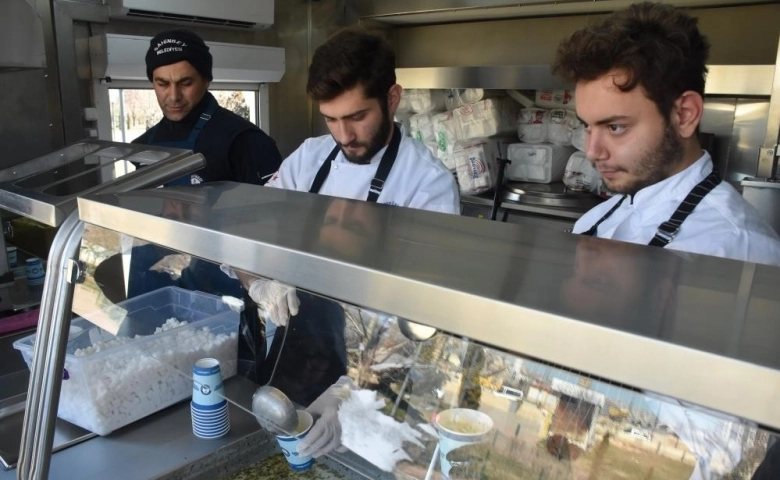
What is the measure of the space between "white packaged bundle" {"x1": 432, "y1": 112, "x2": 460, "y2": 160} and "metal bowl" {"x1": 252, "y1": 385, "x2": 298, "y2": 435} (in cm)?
235

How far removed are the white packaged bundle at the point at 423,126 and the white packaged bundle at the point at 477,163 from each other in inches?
8.9

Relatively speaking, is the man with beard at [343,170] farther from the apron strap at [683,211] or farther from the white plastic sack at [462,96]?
the white plastic sack at [462,96]

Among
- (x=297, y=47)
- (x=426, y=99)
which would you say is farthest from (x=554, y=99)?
(x=297, y=47)

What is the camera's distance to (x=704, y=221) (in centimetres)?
106

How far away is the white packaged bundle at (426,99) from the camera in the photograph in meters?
3.24

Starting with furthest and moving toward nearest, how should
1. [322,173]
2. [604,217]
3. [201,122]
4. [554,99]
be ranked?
[554,99]
[201,122]
[322,173]
[604,217]

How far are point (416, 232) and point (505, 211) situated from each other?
7.81 ft

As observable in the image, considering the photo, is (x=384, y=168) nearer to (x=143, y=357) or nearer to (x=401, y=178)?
(x=401, y=178)

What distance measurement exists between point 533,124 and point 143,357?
7.54ft

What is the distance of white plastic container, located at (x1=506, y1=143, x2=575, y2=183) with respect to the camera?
295cm

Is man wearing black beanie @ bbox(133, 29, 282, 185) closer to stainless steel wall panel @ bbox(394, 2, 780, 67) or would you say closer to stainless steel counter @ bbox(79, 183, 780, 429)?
stainless steel counter @ bbox(79, 183, 780, 429)

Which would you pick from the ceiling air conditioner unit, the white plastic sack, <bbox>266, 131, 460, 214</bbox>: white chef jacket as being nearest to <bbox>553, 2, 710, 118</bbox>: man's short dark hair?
<bbox>266, 131, 460, 214</bbox>: white chef jacket

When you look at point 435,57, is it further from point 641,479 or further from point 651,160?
point 641,479

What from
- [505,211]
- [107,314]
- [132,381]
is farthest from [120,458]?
[505,211]
